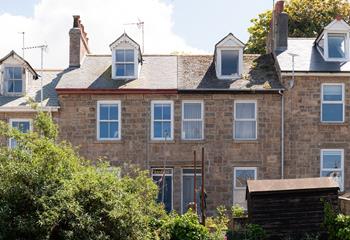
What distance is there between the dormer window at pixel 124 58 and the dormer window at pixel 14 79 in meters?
4.44

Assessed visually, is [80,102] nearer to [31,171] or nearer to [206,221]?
[206,221]

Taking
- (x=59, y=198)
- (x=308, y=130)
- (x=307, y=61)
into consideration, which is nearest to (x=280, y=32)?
(x=307, y=61)

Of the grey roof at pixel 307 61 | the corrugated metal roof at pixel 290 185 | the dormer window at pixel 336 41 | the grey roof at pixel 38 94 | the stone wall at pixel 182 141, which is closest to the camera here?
the corrugated metal roof at pixel 290 185

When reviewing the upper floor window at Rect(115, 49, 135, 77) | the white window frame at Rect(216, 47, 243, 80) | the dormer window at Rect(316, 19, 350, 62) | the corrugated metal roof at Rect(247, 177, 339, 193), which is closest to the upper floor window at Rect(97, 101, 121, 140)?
the upper floor window at Rect(115, 49, 135, 77)

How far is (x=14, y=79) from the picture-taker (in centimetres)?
3741

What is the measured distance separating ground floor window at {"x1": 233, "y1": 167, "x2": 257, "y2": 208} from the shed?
17.6ft

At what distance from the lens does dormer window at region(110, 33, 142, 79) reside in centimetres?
3681

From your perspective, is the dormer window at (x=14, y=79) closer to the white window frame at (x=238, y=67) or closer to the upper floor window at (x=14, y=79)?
the upper floor window at (x=14, y=79)

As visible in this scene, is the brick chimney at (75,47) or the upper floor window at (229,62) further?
the brick chimney at (75,47)

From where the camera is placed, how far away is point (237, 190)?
1389 inches

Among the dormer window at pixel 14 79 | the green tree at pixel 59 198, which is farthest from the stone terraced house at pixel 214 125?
the green tree at pixel 59 198

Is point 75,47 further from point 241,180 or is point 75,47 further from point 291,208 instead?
point 291,208

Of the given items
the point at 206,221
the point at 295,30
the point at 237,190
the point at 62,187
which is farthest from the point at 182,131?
the point at 295,30

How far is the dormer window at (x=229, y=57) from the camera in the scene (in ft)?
121
